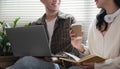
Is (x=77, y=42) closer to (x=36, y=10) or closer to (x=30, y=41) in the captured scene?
(x=30, y=41)

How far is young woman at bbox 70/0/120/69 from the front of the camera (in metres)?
1.66

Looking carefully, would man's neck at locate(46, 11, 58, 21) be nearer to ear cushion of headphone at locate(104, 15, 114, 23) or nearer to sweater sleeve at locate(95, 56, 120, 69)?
ear cushion of headphone at locate(104, 15, 114, 23)

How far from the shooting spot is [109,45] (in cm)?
175

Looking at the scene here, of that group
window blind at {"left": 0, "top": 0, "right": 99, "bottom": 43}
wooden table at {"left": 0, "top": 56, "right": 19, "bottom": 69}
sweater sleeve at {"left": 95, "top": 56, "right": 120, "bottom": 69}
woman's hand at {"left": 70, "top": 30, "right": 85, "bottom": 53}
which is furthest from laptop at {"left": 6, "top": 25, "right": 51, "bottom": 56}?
window blind at {"left": 0, "top": 0, "right": 99, "bottom": 43}

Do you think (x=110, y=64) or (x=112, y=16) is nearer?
(x=110, y=64)

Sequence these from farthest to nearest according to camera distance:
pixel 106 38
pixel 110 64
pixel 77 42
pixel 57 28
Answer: pixel 57 28 < pixel 77 42 < pixel 106 38 < pixel 110 64

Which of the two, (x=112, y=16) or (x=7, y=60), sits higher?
(x=112, y=16)

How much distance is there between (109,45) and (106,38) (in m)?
0.06

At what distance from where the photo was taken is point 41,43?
191cm

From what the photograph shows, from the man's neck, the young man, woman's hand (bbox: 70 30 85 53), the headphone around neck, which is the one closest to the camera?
the headphone around neck

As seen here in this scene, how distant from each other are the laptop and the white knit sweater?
0.39 metres

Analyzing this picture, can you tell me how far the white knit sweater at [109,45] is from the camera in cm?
166

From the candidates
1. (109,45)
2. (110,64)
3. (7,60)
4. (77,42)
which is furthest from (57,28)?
(110,64)

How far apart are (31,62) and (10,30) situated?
341mm
